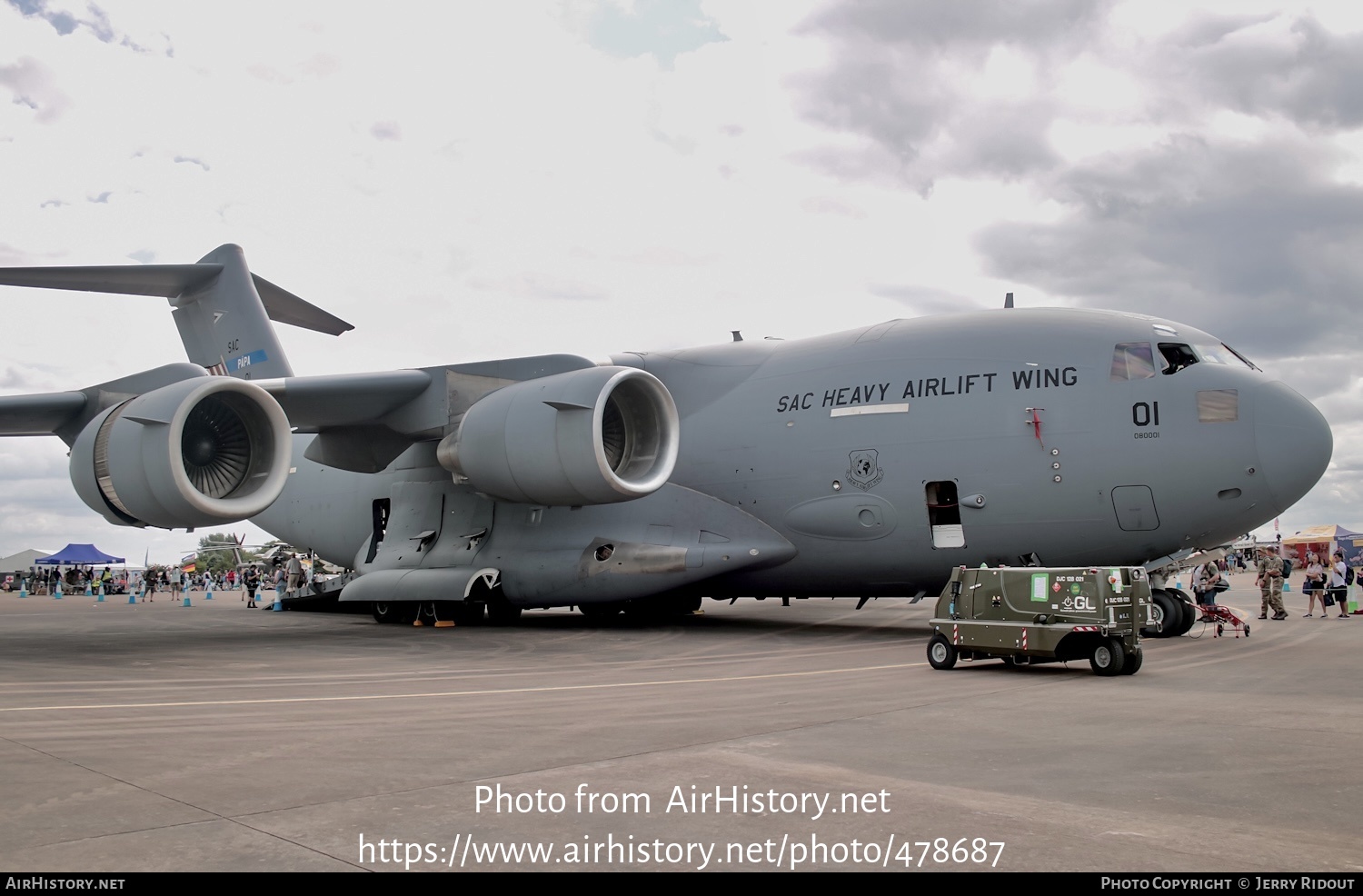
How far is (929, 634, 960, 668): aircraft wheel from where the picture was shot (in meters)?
9.71

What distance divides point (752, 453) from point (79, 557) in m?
48.6

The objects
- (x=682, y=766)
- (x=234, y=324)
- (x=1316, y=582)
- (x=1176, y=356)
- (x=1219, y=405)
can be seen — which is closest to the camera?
(x=682, y=766)

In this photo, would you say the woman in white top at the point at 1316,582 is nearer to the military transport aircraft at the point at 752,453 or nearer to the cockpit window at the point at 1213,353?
the military transport aircraft at the point at 752,453

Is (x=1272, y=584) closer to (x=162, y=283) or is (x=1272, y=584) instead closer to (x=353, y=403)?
(x=353, y=403)

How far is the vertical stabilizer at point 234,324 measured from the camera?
60.0 ft

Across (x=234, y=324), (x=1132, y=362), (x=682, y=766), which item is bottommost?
(x=682, y=766)

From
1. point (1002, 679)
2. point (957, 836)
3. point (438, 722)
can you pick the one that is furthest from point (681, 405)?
point (957, 836)

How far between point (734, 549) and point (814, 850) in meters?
11.1

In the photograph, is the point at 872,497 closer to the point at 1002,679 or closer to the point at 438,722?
the point at 1002,679

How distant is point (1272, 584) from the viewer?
1809 centimetres

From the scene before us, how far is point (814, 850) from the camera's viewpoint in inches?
145

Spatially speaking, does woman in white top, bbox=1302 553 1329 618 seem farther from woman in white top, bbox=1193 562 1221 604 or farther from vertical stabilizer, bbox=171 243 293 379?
vertical stabilizer, bbox=171 243 293 379

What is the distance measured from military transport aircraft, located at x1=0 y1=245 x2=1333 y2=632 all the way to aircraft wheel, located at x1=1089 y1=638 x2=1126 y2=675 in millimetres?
3836

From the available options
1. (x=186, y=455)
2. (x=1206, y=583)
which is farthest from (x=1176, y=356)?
(x=186, y=455)
